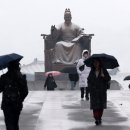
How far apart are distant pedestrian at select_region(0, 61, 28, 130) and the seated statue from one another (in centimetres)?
1914

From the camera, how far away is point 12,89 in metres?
8.73

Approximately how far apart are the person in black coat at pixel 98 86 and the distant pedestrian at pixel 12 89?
2.39 m

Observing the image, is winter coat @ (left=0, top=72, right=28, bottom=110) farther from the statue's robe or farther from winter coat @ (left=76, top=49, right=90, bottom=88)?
the statue's robe

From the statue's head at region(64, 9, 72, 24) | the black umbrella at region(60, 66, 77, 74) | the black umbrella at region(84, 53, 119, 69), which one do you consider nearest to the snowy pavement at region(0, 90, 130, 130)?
the black umbrella at region(84, 53, 119, 69)

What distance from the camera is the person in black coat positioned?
1083 centimetres

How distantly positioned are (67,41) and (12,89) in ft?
66.2

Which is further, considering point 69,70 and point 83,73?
point 69,70

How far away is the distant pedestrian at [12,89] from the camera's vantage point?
28.6 feet

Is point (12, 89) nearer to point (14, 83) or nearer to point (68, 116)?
point (14, 83)

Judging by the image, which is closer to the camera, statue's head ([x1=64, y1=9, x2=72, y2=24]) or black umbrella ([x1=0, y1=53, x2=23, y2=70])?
black umbrella ([x1=0, y1=53, x2=23, y2=70])

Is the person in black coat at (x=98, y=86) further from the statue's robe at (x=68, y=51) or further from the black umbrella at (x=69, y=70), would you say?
the statue's robe at (x=68, y=51)

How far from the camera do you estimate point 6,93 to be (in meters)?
8.75

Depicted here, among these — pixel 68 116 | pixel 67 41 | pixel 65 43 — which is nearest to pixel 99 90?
pixel 68 116

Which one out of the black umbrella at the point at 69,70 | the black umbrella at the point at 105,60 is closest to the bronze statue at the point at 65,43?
the black umbrella at the point at 69,70
